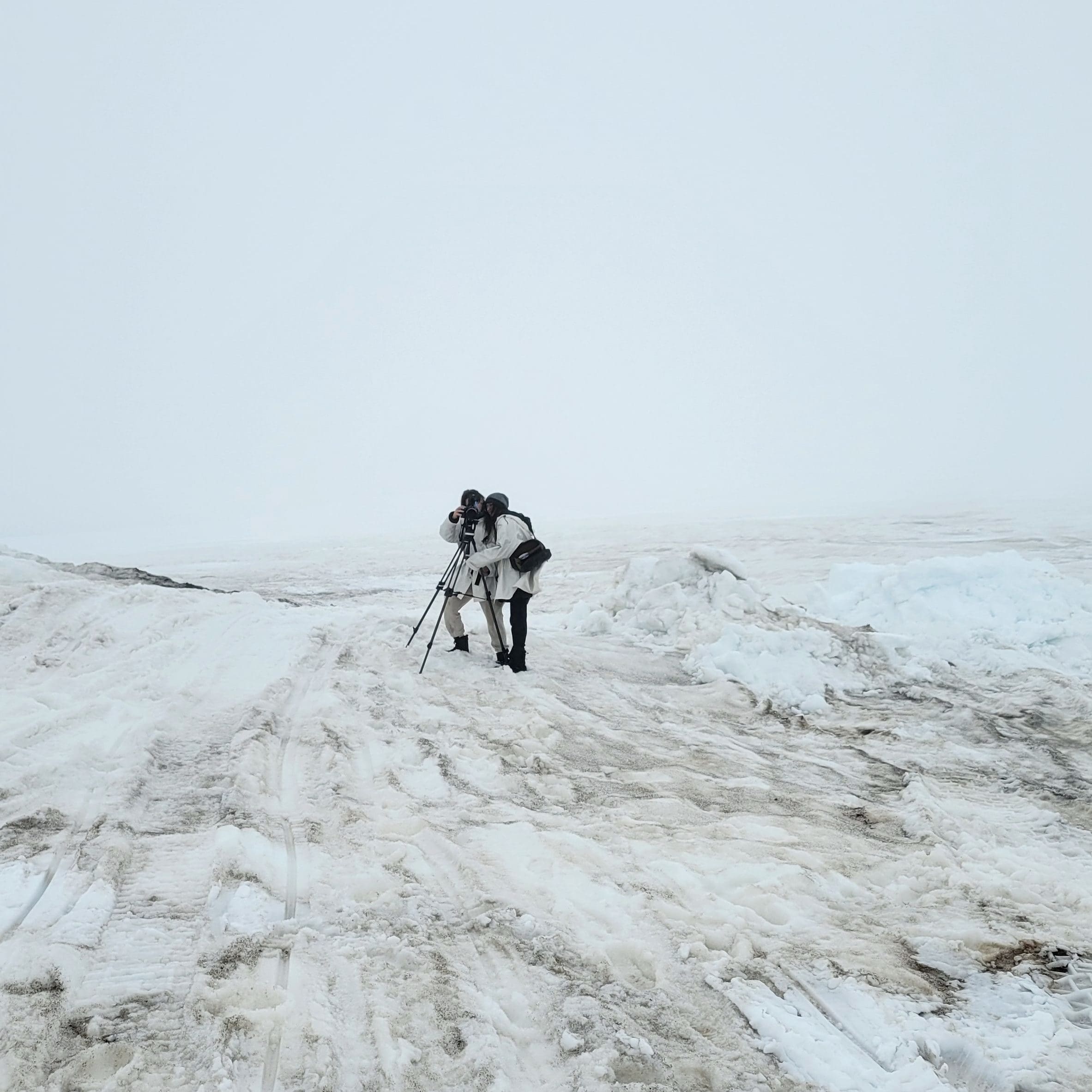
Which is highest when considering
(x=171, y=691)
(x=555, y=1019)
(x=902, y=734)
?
(x=171, y=691)

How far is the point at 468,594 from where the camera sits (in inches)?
300

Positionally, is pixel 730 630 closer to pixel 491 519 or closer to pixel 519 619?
pixel 519 619

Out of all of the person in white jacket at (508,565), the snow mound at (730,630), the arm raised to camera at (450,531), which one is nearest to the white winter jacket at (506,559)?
the person in white jacket at (508,565)

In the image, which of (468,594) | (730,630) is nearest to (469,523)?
(468,594)

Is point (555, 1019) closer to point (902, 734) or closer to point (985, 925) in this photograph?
point (985, 925)

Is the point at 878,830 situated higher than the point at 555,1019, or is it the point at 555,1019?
the point at 555,1019

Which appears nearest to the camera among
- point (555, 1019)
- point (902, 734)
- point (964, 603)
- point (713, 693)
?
point (555, 1019)

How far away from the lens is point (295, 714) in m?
5.91

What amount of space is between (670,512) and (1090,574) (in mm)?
48819

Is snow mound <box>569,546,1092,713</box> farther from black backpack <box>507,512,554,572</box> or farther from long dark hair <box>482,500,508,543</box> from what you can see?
long dark hair <box>482,500,508,543</box>

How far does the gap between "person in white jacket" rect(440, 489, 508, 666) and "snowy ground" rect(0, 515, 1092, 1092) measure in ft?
1.10

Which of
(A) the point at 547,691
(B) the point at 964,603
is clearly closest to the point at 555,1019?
(A) the point at 547,691

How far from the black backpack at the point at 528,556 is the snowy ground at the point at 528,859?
1175 millimetres

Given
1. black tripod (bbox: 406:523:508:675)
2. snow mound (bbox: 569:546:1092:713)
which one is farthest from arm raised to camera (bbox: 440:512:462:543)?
snow mound (bbox: 569:546:1092:713)
